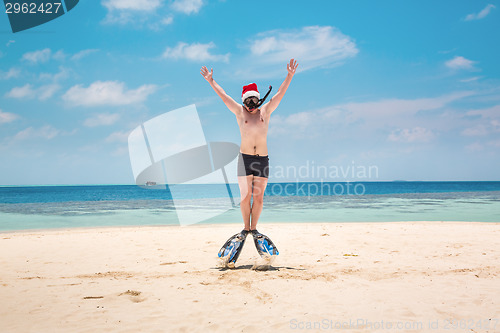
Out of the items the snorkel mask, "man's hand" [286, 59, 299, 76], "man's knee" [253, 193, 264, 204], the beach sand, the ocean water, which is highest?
"man's hand" [286, 59, 299, 76]

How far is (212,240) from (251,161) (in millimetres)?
3461

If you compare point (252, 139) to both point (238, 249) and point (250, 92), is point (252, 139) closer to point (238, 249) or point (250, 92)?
point (250, 92)

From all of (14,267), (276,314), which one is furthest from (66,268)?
(276,314)

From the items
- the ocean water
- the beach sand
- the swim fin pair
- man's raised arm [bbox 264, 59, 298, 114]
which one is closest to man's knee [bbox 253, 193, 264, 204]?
the swim fin pair

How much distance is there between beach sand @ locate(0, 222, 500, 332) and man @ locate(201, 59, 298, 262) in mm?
1045

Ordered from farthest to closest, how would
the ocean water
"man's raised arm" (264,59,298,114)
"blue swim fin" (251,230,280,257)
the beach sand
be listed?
the ocean water → "man's raised arm" (264,59,298,114) → "blue swim fin" (251,230,280,257) → the beach sand

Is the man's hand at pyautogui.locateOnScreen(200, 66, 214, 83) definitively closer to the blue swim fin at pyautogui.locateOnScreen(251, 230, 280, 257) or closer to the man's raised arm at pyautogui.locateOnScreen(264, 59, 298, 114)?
the man's raised arm at pyautogui.locateOnScreen(264, 59, 298, 114)

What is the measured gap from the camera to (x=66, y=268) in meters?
5.23

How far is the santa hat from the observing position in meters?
5.19

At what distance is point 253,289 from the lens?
3959 millimetres

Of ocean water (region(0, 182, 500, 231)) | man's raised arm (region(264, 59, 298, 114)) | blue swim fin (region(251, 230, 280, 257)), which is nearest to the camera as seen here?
blue swim fin (region(251, 230, 280, 257))

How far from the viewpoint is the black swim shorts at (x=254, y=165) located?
5.10 m

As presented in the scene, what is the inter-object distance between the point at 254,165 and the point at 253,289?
180 centimetres

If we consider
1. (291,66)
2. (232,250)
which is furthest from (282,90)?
(232,250)
